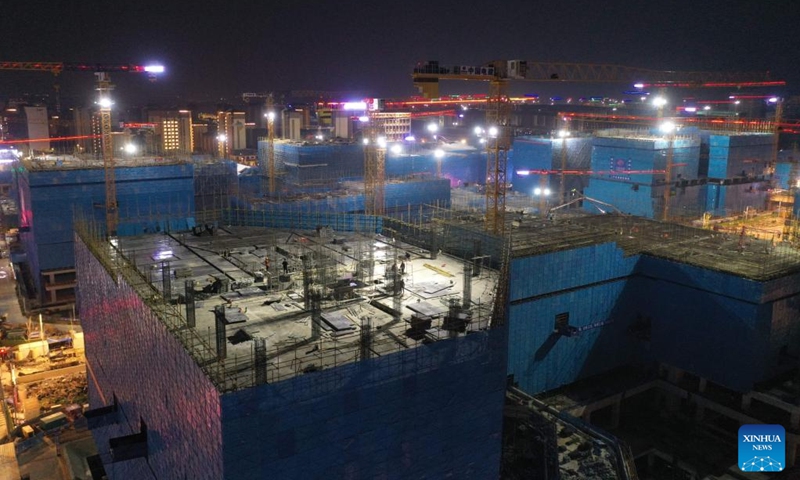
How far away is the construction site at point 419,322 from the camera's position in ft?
48.4

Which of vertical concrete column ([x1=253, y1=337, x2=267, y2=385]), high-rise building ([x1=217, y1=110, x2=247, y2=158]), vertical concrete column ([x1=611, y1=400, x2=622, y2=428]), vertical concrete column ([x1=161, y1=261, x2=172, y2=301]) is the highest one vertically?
high-rise building ([x1=217, y1=110, x2=247, y2=158])

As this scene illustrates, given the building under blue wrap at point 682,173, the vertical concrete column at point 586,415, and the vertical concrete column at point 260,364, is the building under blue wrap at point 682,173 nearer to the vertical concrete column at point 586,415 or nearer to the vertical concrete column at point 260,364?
the vertical concrete column at point 586,415

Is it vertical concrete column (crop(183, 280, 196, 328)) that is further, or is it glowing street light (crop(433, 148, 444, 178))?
glowing street light (crop(433, 148, 444, 178))

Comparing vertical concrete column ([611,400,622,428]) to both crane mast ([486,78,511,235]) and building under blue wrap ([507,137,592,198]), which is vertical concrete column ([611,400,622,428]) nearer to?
crane mast ([486,78,511,235])

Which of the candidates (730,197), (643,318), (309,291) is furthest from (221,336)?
(730,197)

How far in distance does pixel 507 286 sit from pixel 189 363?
893 centimetres

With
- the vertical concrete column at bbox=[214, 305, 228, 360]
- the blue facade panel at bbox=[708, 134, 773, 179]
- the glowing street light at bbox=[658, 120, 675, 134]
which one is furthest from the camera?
the blue facade panel at bbox=[708, 134, 773, 179]

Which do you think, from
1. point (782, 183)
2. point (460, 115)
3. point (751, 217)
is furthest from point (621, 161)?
point (460, 115)

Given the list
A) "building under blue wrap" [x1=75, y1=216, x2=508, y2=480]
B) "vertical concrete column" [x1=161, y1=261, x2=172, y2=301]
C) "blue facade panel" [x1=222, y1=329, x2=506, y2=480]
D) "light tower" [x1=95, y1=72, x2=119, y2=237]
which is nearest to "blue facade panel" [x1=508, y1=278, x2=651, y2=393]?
"building under blue wrap" [x1=75, y1=216, x2=508, y2=480]

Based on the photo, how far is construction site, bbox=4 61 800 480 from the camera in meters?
14.8

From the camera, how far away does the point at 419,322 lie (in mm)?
16422

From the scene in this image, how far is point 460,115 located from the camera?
133 metres

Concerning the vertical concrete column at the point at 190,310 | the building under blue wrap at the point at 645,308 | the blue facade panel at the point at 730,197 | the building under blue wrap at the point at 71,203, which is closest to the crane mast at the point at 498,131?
the building under blue wrap at the point at 645,308

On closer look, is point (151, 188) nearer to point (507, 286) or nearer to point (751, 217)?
point (507, 286)
